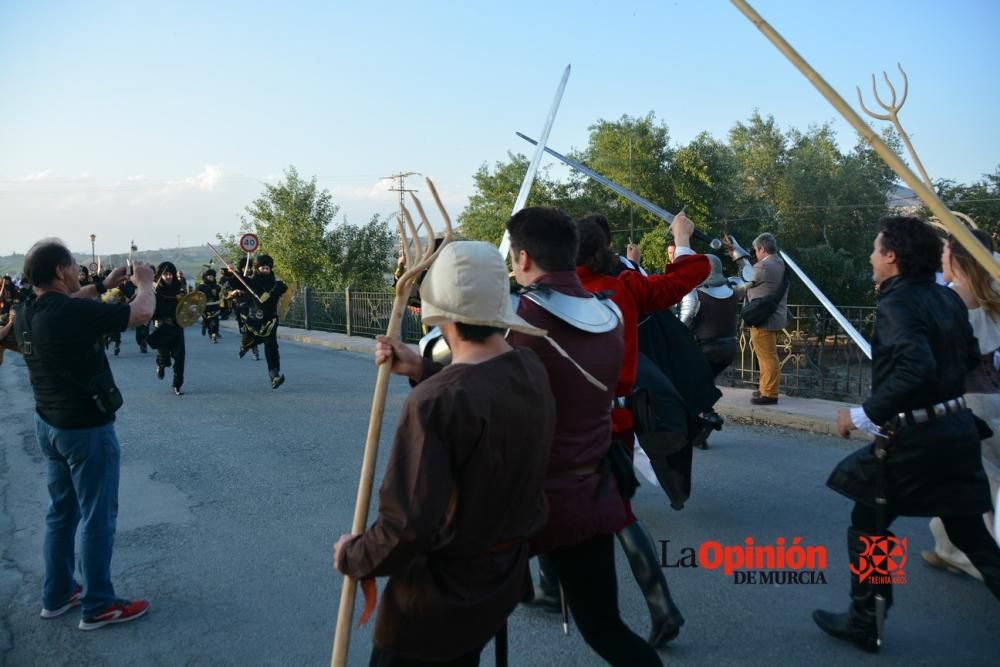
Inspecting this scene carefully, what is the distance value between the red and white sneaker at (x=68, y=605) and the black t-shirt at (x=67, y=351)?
92cm

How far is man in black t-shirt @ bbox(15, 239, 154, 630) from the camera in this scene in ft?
11.9

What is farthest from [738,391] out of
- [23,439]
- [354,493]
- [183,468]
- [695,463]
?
[23,439]

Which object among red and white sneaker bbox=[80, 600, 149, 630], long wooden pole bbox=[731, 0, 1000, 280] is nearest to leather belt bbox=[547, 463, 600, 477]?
long wooden pole bbox=[731, 0, 1000, 280]

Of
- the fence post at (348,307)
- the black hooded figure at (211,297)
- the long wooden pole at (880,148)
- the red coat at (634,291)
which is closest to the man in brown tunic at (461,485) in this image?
the long wooden pole at (880,148)

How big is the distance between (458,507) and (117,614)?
269 cm

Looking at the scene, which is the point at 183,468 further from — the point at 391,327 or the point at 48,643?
the point at 391,327

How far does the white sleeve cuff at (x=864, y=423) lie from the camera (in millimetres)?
3084

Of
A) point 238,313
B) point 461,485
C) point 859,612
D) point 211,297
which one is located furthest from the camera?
point 211,297

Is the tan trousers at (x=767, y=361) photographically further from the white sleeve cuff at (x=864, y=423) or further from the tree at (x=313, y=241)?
the tree at (x=313, y=241)

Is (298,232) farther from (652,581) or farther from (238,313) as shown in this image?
(652,581)

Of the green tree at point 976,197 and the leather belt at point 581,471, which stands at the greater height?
the green tree at point 976,197

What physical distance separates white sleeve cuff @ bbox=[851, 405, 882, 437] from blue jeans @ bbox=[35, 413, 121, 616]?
3.30 m

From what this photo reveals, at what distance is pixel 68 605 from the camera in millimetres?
3891

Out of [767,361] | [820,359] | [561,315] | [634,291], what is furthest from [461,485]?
[820,359]
